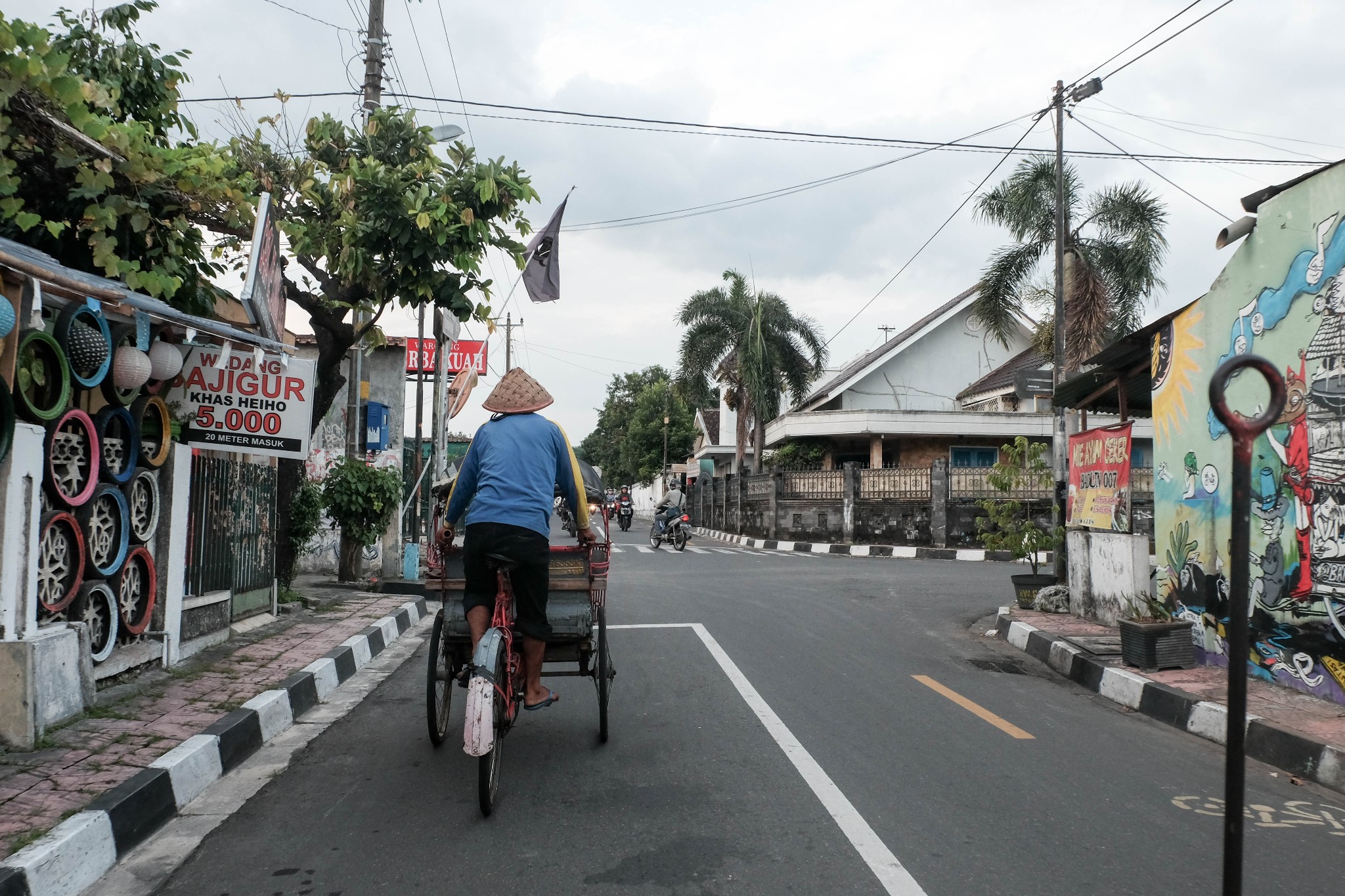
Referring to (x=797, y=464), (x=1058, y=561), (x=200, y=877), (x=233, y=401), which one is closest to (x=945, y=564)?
(x=1058, y=561)

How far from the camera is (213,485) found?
25.8 ft

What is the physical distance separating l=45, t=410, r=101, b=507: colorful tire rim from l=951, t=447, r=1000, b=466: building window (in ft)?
90.3

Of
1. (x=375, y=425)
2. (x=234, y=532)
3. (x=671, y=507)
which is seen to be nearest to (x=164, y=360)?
(x=234, y=532)

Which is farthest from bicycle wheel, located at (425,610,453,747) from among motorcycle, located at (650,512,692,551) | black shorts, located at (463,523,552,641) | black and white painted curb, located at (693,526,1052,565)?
motorcycle, located at (650,512,692,551)

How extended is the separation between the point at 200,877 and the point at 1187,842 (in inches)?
150

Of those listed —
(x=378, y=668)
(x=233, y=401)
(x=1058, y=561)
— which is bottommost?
(x=378, y=668)

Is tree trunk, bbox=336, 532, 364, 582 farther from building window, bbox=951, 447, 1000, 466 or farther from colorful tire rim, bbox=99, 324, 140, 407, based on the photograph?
building window, bbox=951, 447, 1000, 466

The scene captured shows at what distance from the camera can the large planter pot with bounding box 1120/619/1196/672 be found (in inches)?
291

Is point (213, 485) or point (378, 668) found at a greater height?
point (213, 485)

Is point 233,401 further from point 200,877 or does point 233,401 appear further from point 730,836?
point 730,836

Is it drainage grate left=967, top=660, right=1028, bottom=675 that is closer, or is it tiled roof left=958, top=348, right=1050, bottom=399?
drainage grate left=967, top=660, right=1028, bottom=675

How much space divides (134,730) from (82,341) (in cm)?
213

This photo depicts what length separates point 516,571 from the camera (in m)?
4.58

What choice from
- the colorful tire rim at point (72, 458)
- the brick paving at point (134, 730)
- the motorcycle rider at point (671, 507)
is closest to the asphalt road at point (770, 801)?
the brick paving at point (134, 730)
